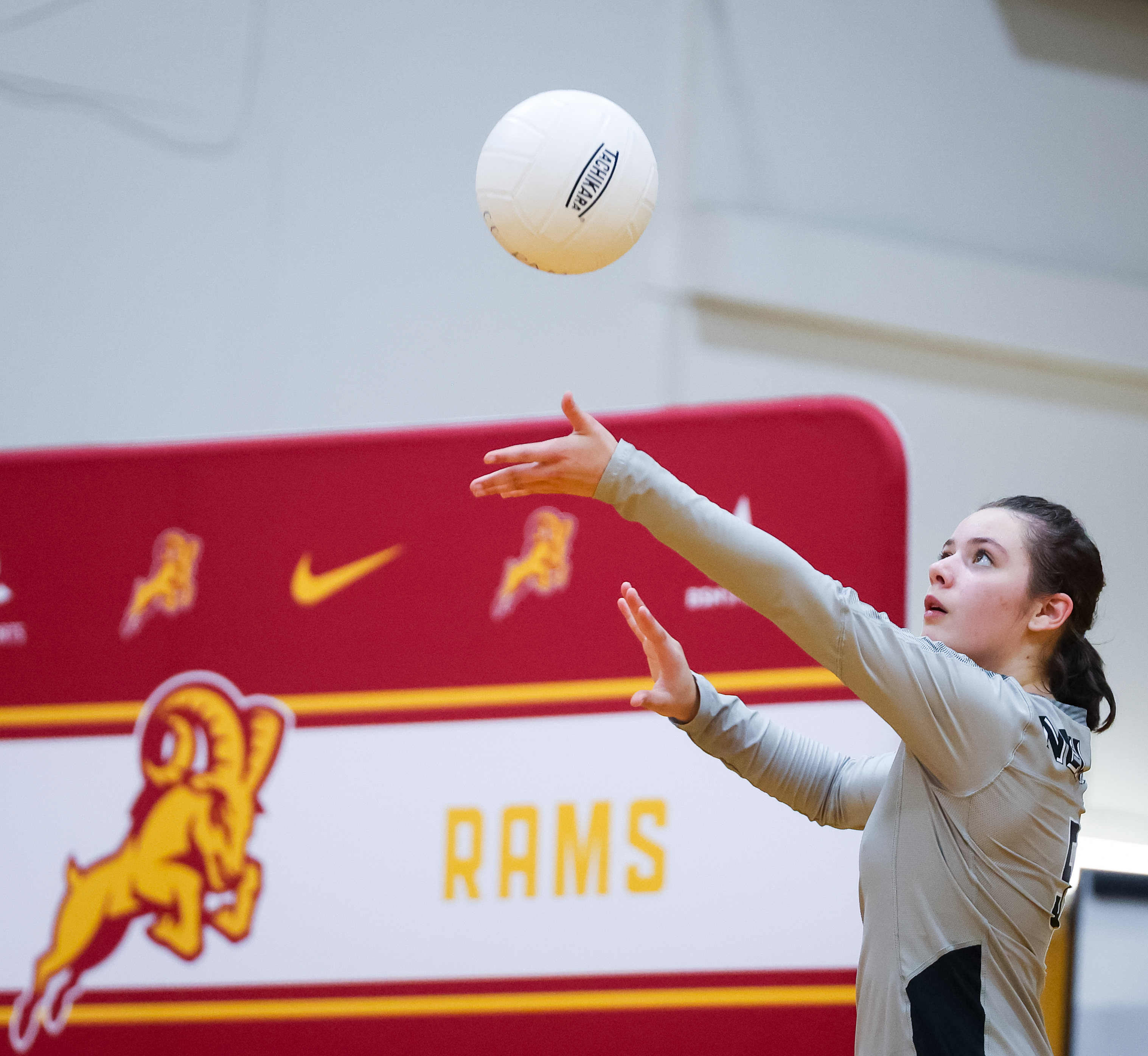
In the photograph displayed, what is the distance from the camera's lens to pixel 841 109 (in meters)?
3.99

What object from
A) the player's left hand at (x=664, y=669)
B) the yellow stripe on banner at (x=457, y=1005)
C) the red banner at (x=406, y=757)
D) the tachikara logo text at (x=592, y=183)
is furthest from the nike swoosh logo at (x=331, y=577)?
the player's left hand at (x=664, y=669)

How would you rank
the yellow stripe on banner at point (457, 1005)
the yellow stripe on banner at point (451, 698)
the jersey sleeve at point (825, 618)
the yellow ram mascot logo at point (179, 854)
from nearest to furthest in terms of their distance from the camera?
the jersey sleeve at point (825, 618), the yellow stripe on banner at point (457, 1005), the yellow stripe on banner at point (451, 698), the yellow ram mascot logo at point (179, 854)

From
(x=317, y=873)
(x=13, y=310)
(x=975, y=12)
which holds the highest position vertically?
(x=975, y=12)

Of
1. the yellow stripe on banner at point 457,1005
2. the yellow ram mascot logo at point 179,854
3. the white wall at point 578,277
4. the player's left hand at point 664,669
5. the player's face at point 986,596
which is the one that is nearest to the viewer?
the player's face at point 986,596

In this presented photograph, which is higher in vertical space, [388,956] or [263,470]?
[263,470]

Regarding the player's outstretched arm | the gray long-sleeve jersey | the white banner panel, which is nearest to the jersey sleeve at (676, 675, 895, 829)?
the gray long-sleeve jersey

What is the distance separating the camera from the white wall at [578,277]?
12.4 feet

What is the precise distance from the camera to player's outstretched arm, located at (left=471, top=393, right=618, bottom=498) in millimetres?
1543

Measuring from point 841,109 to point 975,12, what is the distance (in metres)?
0.52

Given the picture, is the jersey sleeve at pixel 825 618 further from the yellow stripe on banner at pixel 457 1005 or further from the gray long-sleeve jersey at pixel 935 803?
the yellow stripe on banner at pixel 457 1005

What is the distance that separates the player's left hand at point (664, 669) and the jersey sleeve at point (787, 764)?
0.04 m

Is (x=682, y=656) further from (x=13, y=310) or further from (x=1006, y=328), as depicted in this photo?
(x=13, y=310)

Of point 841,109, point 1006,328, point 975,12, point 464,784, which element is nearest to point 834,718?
point 464,784

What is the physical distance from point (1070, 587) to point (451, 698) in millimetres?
1405
